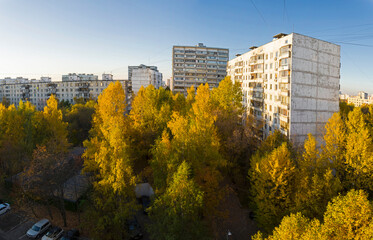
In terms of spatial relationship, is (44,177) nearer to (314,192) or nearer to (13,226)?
(13,226)

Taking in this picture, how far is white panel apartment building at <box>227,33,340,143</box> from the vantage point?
3603 cm

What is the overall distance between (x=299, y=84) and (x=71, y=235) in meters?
37.0

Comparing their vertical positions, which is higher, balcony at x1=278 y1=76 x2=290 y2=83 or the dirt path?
balcony at x1=278 y1=76 x2=290 y2=83

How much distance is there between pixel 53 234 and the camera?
21.9 metres

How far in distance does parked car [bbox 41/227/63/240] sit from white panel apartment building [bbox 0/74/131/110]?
6016 centimetres

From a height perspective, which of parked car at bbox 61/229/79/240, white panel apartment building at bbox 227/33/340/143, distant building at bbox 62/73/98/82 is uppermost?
Result: distant building at bbox 62/73/98/82

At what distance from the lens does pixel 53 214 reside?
87.0 feet

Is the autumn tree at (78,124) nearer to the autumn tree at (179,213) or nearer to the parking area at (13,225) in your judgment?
the parking area at (13,225)

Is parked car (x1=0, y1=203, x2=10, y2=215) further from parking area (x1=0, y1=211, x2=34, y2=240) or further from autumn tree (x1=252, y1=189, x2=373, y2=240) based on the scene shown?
autumn tree (x1=252, y1=189, x2=373, y2=240)

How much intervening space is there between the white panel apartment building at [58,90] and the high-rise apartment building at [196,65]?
801 inches

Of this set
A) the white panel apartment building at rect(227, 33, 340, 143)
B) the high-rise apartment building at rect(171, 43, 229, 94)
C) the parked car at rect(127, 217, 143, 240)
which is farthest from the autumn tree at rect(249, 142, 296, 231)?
the high-rise apartment building at rect(171, 43, 229, 94)

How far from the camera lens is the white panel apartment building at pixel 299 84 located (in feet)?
118

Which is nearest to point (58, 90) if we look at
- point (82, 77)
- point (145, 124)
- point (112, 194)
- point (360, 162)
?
point (82, 77)

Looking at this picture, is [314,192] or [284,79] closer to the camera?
[314,192]
